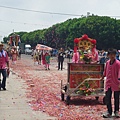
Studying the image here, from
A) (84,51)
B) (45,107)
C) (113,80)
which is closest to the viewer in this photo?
(113,80)

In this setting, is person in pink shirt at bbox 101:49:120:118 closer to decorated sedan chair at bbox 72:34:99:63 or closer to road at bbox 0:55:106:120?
road at bbox 0:55:106:120

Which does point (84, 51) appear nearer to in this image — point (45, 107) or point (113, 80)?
point (45, 107)

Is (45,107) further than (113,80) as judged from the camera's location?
Yes

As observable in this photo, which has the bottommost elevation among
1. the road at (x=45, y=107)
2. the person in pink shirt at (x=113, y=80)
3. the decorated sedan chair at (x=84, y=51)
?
the road at (x=45, y=107)

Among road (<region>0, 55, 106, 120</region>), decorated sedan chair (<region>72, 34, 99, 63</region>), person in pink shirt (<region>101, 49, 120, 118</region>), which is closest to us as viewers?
person in pink shirt (<region>101, 49, 120, 118</region>)

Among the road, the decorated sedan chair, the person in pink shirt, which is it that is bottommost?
the road

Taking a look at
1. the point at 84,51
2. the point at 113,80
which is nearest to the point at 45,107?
the point at 113,80

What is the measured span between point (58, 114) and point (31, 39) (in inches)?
4506

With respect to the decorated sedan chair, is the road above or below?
below

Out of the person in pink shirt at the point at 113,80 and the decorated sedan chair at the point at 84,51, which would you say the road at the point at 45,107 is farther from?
the decorated sedan chair at the point at 84,51

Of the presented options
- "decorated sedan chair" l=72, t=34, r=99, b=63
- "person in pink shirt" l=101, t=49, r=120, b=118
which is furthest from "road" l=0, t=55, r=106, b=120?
"decorated sedan chair" l=72, t=34, r=99, b=63

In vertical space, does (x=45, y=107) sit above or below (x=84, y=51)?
below

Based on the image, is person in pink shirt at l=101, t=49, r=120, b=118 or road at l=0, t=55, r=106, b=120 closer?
person in pink shirt at l=101, t=49, r=120, b=118

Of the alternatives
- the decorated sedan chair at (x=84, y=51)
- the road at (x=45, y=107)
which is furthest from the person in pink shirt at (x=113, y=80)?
the decorated sedan chair at (x=84, y=51)
